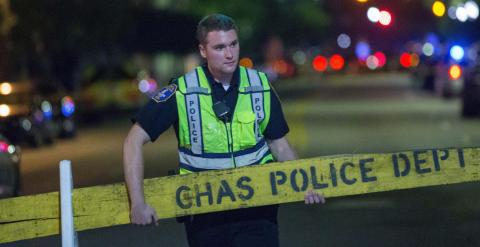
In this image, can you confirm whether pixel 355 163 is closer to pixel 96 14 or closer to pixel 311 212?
pixel 311 212

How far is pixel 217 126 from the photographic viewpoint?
574 centimetres

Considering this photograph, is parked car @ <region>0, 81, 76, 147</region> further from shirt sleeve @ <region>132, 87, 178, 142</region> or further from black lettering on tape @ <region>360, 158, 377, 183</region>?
shirt sleeve @ <region>132, 87, 178, 142</region>

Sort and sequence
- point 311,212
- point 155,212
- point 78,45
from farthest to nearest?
point 78,45 < point 311,212 < point 155,212

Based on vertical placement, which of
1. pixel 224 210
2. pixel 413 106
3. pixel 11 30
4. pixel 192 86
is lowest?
pixel 224 210

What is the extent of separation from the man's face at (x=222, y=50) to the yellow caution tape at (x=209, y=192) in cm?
51

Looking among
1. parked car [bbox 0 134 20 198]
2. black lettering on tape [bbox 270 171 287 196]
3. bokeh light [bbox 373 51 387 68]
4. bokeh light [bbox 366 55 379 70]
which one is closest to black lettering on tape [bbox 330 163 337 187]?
black lettering on tape [bbox 270 171 287 196]

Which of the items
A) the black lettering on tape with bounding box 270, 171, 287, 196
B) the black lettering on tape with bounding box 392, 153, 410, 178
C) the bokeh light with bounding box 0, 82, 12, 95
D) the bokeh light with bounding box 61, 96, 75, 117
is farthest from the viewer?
the bokeh light with bounding box 61, 96, 75, 117

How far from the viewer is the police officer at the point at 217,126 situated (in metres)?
5.65

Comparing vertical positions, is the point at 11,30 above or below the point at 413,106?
above

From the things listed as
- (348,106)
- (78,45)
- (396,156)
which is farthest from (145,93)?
(396,156)

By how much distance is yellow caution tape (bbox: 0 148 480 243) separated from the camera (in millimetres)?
5895

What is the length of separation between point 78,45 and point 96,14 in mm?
1442

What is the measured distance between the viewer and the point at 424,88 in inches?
2136

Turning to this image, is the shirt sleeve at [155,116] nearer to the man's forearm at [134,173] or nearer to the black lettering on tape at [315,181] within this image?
the man's forearm at [134,173]
